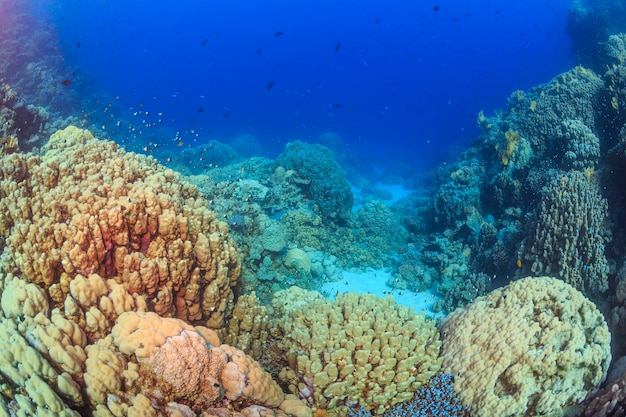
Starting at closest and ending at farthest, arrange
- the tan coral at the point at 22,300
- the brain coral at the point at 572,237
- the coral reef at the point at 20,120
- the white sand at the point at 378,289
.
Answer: the tan coral at the point at 22,300 → the brain coral at the point at 572,237 → the coral reef at the point at 20,120 → the white sand at the point at 378,289

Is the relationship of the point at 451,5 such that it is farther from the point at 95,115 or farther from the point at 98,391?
the point at 98,391

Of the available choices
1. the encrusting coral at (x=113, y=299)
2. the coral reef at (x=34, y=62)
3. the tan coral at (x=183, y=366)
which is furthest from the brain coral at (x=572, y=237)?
the coral reef at (x=34, y=62)

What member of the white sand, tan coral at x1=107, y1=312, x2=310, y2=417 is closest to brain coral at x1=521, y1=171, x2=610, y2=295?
the white sand

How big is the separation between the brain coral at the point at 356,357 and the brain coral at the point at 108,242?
119 centimetres

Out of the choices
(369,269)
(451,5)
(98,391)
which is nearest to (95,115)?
(369,269)

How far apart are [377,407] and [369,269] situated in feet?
26.5

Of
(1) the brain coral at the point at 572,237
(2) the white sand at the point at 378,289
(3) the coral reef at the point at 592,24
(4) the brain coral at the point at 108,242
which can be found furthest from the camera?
(3) the coral reef at the point at 592,24

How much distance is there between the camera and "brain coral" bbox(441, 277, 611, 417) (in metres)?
3.86

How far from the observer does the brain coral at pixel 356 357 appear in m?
3.81

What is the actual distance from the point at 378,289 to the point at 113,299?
344 inches

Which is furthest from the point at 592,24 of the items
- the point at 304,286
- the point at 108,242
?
the point at 108,242

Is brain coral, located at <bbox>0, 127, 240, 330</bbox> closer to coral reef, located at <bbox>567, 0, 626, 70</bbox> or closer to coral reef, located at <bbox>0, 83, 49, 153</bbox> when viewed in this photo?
coral reef, located at <bbox>0, 83, 49, 153</bbox>

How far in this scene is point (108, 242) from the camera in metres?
3.68

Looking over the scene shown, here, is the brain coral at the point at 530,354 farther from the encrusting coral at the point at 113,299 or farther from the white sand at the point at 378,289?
the white sand at the point at 378,289
